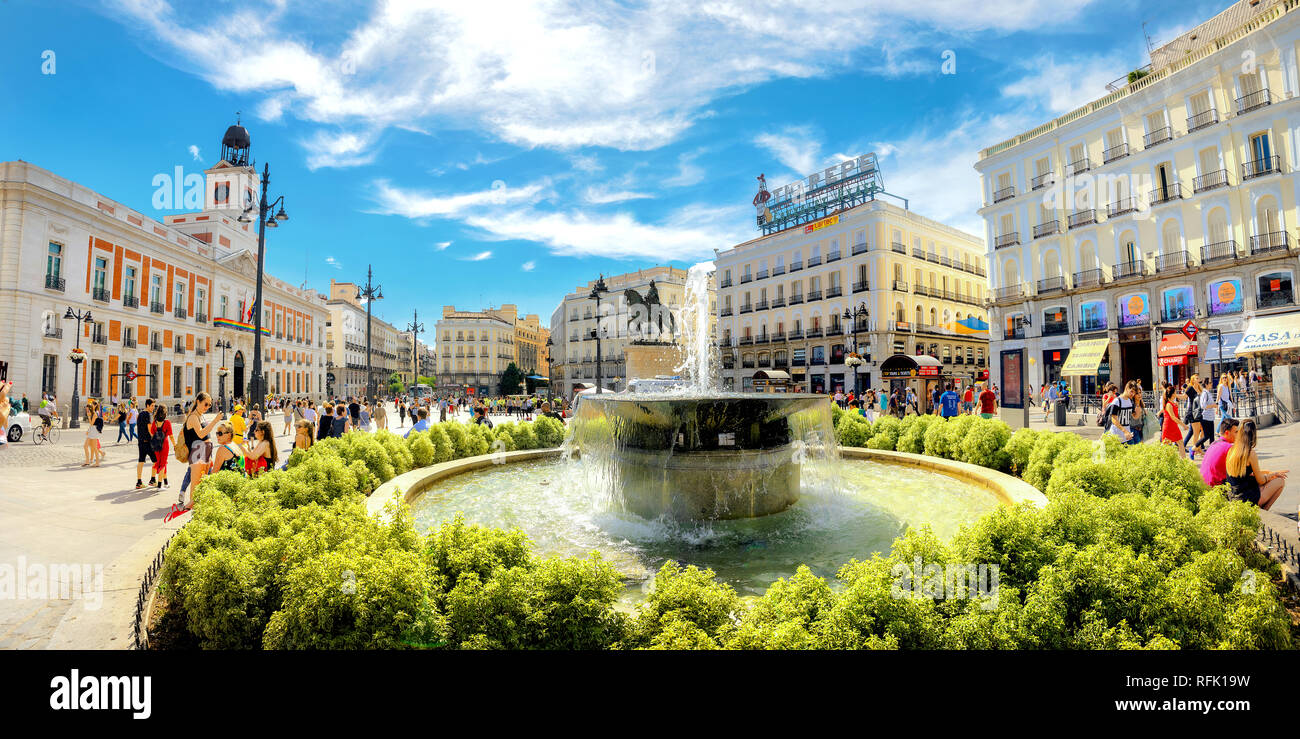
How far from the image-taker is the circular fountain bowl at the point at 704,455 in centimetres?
616

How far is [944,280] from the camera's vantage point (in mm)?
45062

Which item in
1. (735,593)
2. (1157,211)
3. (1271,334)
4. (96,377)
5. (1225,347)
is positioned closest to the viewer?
(735,593)

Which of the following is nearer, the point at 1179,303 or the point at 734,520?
the point at 734,520

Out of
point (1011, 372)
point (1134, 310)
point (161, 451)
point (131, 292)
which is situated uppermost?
point (131, 292)

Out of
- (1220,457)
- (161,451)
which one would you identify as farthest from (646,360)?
(1220,457)

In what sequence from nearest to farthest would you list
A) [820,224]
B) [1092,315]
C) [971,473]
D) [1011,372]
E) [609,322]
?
1. [971,473]
2. [1092,315]
3. [1011,372]
4. [820,224]
5. [609,322]

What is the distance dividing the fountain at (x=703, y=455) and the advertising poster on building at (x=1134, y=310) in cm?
2794

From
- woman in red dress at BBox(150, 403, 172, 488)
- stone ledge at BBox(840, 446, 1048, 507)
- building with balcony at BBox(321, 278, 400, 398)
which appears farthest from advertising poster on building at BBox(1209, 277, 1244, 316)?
building with balcony at BBox(321, 278, 400, 398)

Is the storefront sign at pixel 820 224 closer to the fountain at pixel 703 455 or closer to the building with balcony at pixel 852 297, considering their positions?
the building with balcony at pixel 852 297

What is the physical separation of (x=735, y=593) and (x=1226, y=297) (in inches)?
1218

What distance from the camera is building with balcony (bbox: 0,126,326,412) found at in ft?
80.4

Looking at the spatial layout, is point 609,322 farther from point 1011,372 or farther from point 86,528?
point 86,528

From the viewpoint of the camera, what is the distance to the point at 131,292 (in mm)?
31453

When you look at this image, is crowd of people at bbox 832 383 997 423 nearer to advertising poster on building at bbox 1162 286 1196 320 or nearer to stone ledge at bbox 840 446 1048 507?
stone ledge at bbox 840 446 1048 507
